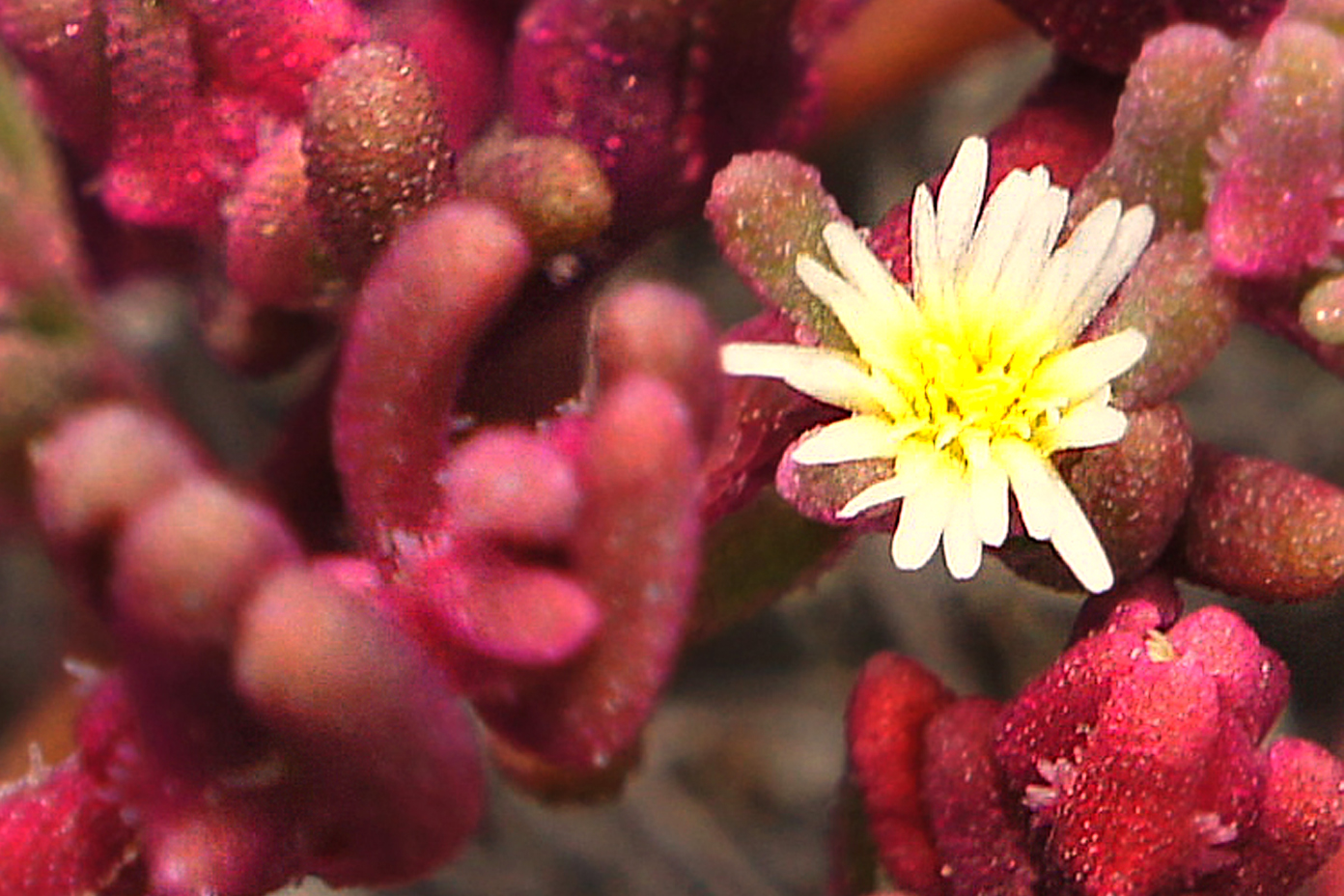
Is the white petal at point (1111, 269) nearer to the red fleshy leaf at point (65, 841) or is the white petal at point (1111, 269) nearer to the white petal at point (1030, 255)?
the white petal at point (1030, 255)

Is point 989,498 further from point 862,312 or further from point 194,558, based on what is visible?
point 194,558

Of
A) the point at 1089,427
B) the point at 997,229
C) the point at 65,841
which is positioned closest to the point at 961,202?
the point at 997,229

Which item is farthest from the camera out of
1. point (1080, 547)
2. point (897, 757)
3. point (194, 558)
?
point (897, 757)

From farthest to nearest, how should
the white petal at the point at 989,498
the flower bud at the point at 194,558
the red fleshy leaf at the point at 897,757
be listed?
1. the red fleshy leaf at the point at 897,757
2. the white petal at the point at 989,498
3. the flower bud at the point at 194,558

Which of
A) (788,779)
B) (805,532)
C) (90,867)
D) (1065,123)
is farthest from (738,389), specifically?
(788,779)

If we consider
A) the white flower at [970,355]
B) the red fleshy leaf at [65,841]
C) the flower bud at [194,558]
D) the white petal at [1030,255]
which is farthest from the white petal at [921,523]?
the red fleshy leaf at [65,841]

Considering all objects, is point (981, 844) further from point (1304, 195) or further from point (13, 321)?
point (13, 321)

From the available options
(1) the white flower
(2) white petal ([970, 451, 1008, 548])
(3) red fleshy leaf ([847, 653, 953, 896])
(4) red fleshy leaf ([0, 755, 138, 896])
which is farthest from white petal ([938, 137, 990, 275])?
(4) red fleshy leaf ([0, 755, 138, 896])

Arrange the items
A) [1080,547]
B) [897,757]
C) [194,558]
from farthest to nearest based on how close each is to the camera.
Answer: [897,757] → [1080,547] → [194,558]
